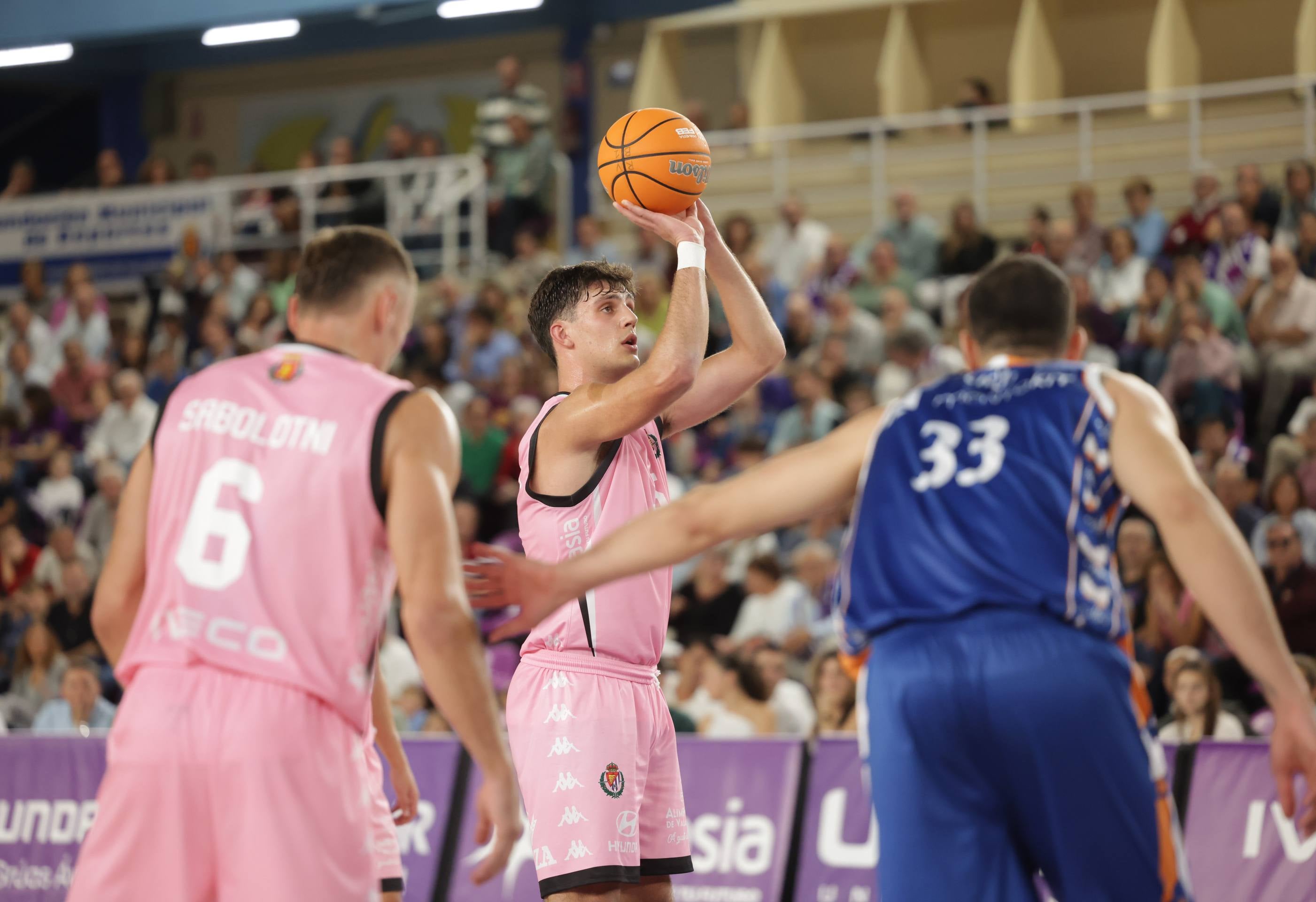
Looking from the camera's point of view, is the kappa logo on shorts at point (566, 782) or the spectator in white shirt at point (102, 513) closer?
the kappa logo on shorts at point (566, 782)

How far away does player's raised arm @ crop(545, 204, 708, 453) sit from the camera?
17.1 feet

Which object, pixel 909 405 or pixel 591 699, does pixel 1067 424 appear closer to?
pixel 909 405

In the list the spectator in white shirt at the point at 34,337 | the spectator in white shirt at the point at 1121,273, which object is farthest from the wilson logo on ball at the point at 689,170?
the spectator in white shirt at the point at 34,337

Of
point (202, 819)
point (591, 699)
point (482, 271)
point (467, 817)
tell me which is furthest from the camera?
point (482, 271)

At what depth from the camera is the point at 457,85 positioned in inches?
957

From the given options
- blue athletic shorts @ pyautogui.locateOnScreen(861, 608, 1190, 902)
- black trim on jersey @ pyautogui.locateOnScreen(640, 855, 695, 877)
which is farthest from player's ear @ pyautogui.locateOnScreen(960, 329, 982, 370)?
black trim on jersey @ pyautogui.locateOnScreen(640, 855, 695, 877)

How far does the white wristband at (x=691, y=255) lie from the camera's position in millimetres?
5523

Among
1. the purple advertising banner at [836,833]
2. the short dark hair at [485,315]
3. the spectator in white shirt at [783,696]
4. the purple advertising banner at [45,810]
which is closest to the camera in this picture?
the purple advertising banner at [836,833]

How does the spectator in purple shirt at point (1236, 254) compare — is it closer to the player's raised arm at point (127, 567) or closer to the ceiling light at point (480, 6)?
the ceiling light at point (480, 6)

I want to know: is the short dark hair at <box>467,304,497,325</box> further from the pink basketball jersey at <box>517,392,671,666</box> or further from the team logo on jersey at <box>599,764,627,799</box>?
the team logo on jersey at <box>599,764,627,799</box>

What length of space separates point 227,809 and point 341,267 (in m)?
1.38

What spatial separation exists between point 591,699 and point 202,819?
1.81 meters

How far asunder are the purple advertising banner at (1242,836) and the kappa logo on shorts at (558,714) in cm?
386

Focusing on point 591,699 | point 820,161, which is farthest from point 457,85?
point 591,699
